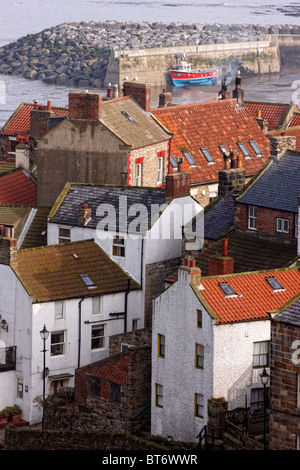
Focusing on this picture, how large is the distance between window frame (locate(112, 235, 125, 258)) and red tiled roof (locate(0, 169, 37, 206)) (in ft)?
41.3

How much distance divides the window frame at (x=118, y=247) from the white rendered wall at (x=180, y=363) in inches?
368

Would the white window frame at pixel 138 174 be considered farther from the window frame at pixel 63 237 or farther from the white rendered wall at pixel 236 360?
the white rendered wall at pixel 236 360

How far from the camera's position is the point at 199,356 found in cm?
5156

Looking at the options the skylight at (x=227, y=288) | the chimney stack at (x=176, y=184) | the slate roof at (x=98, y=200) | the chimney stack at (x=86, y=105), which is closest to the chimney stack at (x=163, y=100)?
the chimney stack at (x=86, y=105)

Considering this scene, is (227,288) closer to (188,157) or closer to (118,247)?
(118,247)

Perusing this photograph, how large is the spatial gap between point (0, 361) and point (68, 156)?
57.4 feet

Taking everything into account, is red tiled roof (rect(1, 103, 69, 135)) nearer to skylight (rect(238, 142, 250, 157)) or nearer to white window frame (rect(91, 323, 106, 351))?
skylight (rect(238, 142, 250, 157))

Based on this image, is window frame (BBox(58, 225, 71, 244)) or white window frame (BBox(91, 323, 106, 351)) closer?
white window frame (BBox(91, 323, 106, 351))

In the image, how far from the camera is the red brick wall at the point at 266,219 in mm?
61750

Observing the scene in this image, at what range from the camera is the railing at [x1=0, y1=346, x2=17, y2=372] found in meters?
58.3

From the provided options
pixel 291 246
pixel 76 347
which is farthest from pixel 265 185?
pixel 76 347

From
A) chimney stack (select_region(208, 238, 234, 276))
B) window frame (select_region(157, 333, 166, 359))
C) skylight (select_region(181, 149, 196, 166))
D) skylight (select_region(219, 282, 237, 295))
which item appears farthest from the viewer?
skylight (select_region(181, 149, 196, 166))

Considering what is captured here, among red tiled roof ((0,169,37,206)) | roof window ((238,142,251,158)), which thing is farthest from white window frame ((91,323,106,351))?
roof window ((238,142,251,158))

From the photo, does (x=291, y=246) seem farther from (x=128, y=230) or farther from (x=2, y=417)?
(x=2, y=417)
